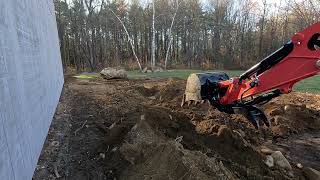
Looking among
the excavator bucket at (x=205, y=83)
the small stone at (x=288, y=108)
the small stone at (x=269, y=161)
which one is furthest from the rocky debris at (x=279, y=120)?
the small stone at (x=269, y=161)

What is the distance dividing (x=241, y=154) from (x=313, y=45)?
203cm

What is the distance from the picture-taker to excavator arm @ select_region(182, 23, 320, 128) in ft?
16.5

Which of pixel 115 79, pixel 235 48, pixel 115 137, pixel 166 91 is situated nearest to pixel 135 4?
pixel 235 48

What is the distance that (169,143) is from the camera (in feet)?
15.6

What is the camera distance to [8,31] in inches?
135

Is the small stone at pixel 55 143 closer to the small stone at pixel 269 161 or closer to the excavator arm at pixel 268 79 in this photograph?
the excavator arm at pixel 268 79

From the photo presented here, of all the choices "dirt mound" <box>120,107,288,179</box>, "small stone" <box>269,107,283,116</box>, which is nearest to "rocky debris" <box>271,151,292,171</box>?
"dirt mound" <box>120,107,288,179</box>

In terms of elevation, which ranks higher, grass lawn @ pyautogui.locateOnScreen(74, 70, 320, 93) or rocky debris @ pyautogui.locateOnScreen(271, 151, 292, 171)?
rocky debris @ pyautogui.locateOnScreen(271, 151, 292, 171)

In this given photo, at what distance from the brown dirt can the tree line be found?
28.1 m

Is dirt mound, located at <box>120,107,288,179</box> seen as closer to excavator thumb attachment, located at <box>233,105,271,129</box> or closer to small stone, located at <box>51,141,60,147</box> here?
excavator thumb attachment, located at <box>233,105,271,129</box>

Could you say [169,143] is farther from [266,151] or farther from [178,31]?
[178,31]

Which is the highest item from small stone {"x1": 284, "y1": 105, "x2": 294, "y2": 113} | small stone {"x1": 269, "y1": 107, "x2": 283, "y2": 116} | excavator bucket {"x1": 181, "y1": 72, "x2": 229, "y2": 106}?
excavator bucket {"x1": 181, "y1": 72, "x2": 229, "y2": 106}

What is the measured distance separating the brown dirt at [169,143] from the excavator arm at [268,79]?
617mm

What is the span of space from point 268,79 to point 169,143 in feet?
6.39
